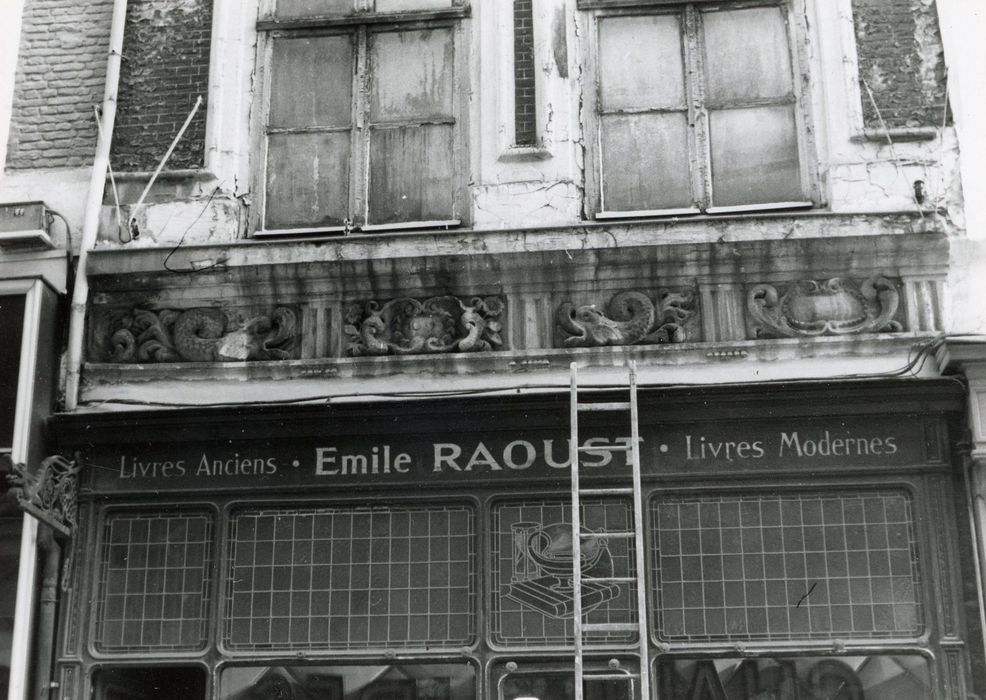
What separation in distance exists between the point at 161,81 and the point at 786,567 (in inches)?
219

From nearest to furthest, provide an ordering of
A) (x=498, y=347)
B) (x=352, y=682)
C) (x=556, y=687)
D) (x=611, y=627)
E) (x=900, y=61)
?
(x=611, y=627), (x=556, y=687), (x=352, y=682), (x=498, y=347), (x=900, y=61)

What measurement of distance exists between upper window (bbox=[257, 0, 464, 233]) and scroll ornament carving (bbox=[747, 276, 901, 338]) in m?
2.21

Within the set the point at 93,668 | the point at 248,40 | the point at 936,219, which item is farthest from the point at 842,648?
the point at 248,40

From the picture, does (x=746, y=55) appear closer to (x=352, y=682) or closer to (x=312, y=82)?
(x=312, y=82)

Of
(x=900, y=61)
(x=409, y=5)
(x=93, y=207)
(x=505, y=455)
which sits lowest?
(x=505, y=455)

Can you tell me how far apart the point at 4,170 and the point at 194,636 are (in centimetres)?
368

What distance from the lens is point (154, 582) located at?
8.82 metres

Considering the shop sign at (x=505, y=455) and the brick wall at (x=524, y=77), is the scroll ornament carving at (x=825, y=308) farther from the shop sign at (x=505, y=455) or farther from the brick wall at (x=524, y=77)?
the brick wall at (x=524, y=77)

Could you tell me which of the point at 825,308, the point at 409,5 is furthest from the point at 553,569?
the point at 409,5

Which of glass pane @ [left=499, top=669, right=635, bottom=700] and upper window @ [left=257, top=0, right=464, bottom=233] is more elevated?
upper window @ [left=257, top=0, right=464, bottom=233]

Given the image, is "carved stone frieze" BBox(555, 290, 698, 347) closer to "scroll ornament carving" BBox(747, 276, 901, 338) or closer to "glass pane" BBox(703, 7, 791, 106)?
"scroll ornament carving" BBox(747, 276, 901, 338)

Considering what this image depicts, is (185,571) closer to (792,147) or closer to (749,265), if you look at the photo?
(749,265)

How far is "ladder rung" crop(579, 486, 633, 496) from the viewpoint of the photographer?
26.4 feet

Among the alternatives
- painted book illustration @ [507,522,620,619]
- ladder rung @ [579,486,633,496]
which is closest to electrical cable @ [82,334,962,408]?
ladder rung @ [579,486,633,496]
